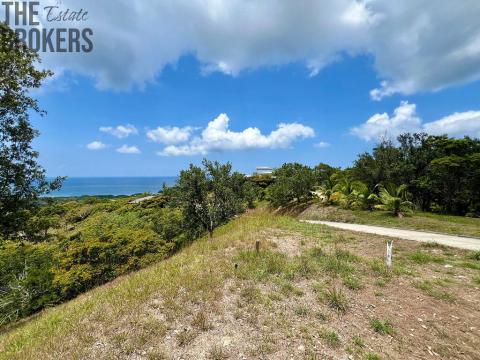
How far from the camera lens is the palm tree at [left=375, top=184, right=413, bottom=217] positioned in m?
17.9

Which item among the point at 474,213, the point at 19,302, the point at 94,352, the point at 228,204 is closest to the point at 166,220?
the point at 228,204

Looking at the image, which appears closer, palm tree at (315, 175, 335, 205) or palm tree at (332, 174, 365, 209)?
palm tree at (332, 174, 365, 209)

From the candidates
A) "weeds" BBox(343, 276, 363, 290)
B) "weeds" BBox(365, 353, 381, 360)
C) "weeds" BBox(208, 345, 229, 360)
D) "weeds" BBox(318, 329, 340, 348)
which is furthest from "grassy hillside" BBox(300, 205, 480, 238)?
"weeds" BBox(208, 345, 229, 360)

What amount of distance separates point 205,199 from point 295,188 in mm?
11483

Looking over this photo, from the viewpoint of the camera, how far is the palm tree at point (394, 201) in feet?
58.6

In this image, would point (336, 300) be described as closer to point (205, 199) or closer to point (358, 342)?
point (358, 342)

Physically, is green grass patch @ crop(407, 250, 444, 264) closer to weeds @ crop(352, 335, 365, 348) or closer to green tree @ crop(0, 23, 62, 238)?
weeds @ crop(352, 335, 365, 348)

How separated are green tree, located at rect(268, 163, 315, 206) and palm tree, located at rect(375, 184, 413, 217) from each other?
7.43 metres

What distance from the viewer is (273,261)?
771cm

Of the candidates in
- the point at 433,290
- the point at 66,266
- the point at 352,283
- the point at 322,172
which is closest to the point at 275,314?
the point at 352,283

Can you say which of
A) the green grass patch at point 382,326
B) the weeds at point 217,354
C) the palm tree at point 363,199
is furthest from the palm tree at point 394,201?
the weeds at point 217,354

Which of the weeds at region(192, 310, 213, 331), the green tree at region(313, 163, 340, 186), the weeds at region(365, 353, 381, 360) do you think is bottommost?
the weeds at region(365, 353, 381, 360)

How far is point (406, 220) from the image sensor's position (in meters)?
16.7

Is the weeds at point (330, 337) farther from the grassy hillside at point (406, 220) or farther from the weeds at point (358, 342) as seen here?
the grassy hillside at point (406, 220)
